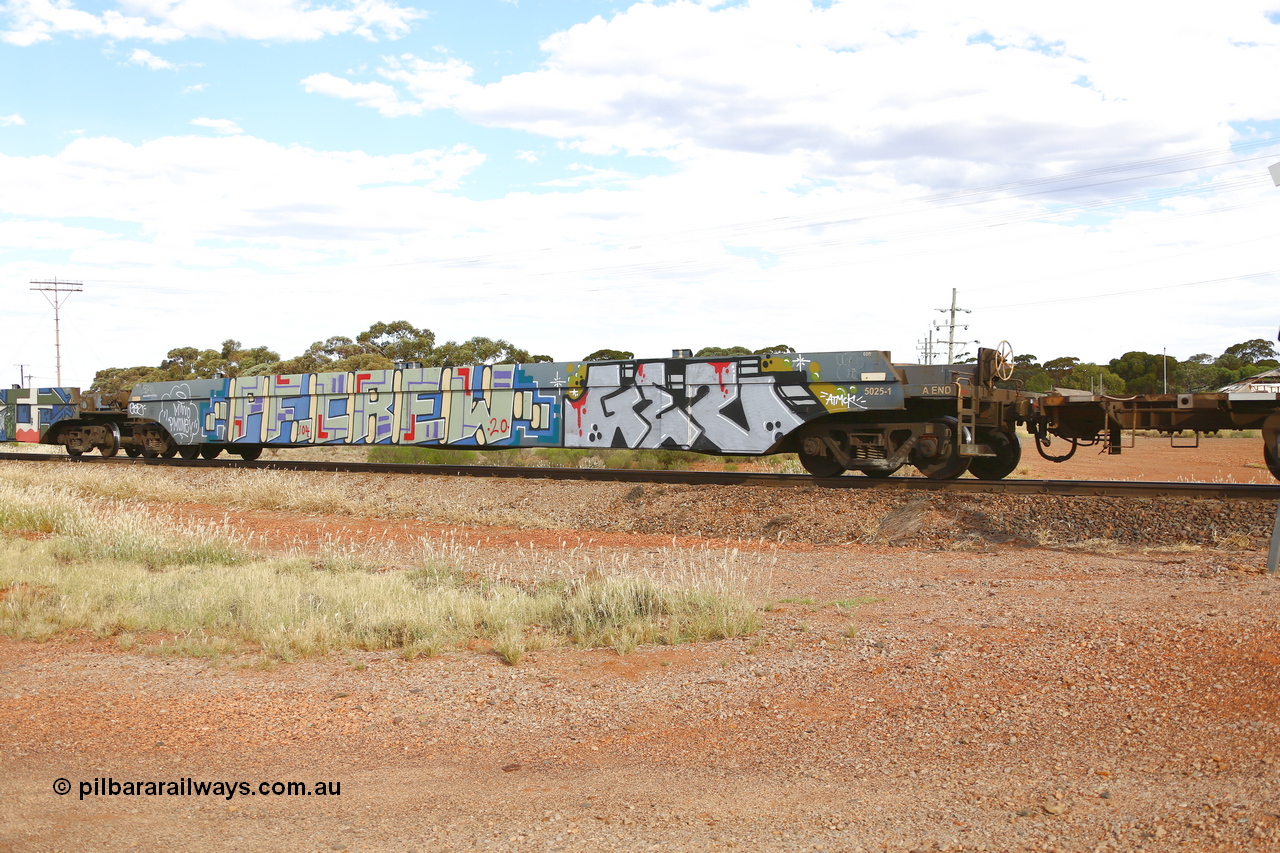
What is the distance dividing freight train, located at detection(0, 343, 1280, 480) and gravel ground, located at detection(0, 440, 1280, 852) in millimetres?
6103

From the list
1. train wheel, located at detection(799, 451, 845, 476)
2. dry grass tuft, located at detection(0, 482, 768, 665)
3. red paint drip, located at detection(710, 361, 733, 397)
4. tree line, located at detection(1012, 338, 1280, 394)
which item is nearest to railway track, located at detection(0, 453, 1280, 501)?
train wheel, located at detection(799, 451, 845, 476)

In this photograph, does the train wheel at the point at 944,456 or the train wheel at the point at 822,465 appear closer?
the train wheel at the point at 944,456

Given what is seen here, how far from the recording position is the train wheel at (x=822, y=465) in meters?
16.3

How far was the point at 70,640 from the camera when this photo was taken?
7.91 metres

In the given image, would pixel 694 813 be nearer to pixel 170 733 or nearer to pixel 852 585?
pixel 170 733

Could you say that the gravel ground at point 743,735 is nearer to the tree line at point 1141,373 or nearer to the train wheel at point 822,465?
the train wheel at point 822,465

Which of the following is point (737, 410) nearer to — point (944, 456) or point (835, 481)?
point (835, 481)

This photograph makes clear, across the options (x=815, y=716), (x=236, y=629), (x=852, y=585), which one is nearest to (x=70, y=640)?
(x=236, y=629)

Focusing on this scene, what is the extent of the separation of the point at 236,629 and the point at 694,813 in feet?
16.8

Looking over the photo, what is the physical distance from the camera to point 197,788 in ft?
15.6

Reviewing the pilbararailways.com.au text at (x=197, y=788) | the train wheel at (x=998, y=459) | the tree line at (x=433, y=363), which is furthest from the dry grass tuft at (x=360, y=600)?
the tree line at (x=433, y=363)

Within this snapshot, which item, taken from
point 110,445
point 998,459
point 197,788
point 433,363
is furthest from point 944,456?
point 433,363

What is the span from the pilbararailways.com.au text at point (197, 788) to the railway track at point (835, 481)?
1098 cm

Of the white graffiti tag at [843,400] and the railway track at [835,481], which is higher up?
the white graffiti tag at [843,400]
